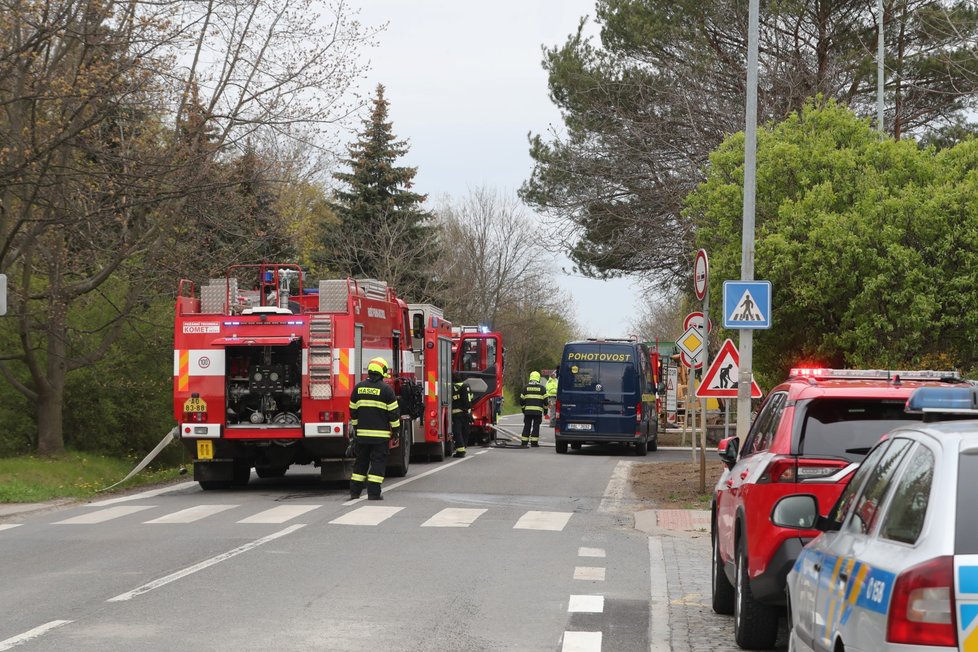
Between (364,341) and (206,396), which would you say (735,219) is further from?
(206,396)

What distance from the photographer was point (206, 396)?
62.2 feet

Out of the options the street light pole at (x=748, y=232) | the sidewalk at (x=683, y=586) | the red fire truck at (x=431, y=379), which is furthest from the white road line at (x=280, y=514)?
the red fire truck at (x=431, y=379)

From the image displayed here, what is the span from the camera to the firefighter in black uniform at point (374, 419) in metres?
17.7

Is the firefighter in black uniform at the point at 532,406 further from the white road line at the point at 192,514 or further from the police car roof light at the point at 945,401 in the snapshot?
the police car roof light at the point at 945,401

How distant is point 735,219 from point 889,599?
19512 millimetres

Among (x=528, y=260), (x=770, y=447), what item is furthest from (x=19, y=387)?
(x=528, y=260)

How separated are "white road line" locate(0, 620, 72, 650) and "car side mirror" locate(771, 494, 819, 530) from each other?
15.1 feet

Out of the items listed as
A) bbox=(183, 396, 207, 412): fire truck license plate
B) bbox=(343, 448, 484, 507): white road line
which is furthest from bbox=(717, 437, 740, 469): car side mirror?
bbox=(183, 396, 207, 412): fire truck license plate

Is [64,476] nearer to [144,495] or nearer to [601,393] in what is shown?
[144,495]

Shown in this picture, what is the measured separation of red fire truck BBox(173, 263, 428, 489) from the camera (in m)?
18.8

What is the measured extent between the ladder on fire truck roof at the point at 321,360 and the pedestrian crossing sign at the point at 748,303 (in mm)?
5488

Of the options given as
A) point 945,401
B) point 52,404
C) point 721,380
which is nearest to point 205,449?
point 52,404

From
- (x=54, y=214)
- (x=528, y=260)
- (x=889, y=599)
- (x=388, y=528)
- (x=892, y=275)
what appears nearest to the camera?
(x=889, y=599)

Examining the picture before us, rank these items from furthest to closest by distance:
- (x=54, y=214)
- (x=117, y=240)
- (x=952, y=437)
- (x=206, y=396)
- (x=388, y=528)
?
(x=117, y=240)
(x=54, y=214)
(x=206, y=396)
(x=388, y=528)
(x=952, y=437)
